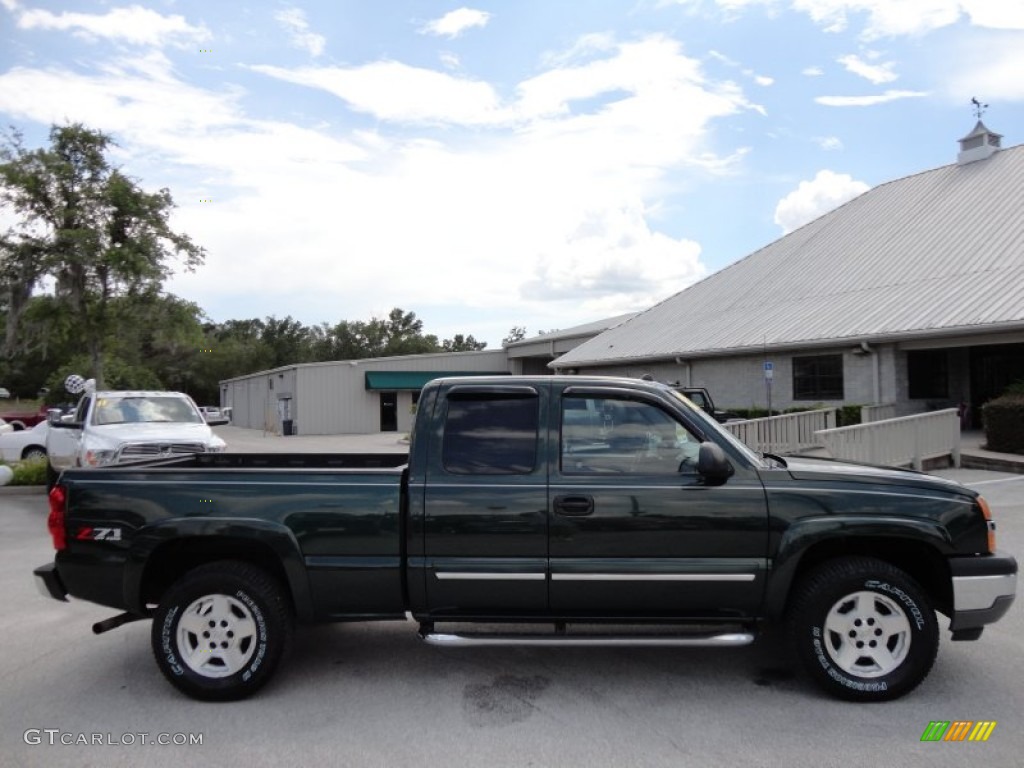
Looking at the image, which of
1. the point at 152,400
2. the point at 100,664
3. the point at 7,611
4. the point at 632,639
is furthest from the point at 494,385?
the point at 152,400

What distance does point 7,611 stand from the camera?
6.39m

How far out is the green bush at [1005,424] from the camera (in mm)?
14695

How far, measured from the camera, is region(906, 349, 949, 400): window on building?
62.1 ft

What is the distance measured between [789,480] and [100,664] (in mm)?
4522

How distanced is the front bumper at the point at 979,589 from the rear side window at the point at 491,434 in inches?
95.1

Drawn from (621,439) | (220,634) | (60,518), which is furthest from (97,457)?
(621,439)

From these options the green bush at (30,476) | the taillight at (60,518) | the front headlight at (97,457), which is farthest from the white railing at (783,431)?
the taillight at (60,518)

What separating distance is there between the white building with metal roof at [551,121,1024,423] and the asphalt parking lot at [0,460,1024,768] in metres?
13.1

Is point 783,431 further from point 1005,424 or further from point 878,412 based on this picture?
point 1005,424

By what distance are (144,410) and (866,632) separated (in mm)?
12133

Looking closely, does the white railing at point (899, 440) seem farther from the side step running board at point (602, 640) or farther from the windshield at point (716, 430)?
the side step running board at point (602, 640)

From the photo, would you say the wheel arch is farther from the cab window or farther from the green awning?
the green awning

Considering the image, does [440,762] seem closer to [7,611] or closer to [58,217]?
[7,611]

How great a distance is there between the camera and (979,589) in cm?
423
